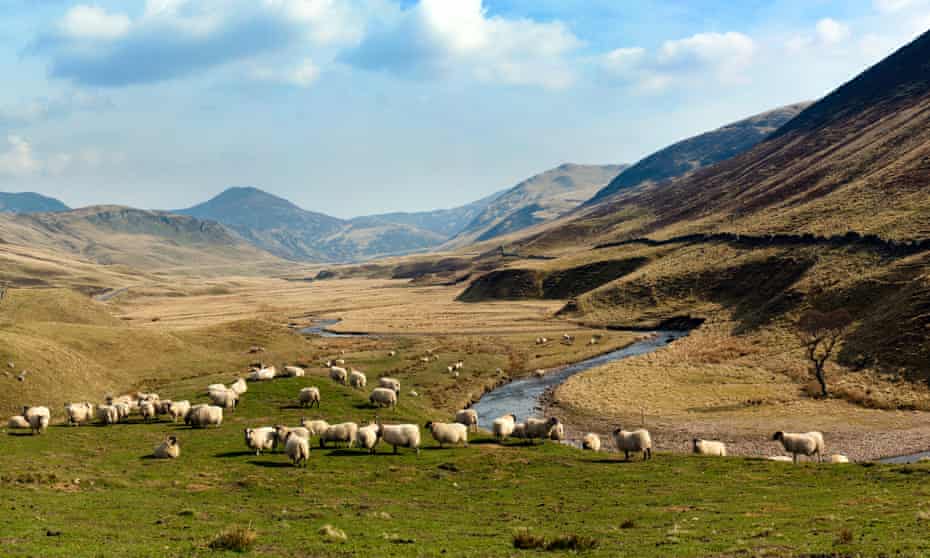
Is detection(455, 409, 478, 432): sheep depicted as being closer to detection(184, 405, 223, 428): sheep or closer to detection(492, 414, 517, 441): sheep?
detection(492, 414, 517, 441): sheep

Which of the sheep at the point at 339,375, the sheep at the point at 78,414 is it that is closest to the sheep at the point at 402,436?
the sheep at the point at 78,414

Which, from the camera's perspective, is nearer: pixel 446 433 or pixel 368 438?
pixel 368 438

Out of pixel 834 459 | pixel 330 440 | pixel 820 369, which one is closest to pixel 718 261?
pixel 820 369

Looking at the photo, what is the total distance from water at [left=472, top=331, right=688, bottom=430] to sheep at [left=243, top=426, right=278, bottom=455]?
2310 centimetres

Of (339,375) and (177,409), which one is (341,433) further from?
(339,375)

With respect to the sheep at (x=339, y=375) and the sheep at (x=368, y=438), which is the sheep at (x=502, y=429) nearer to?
the sheep at (x=368, y=438)

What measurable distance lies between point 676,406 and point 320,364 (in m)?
43.5

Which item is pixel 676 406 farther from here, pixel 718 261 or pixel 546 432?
pixel 718 261

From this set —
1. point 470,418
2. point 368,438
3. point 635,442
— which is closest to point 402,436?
point 368,438

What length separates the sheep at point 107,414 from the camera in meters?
43.2

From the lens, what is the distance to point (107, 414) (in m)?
43.2

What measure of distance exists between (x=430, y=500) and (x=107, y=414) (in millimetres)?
27882

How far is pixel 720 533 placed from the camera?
21.0 m

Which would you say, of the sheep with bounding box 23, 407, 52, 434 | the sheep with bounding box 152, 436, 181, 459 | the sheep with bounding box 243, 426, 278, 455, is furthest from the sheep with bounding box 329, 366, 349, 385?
the sheep with bounding box 152, 436, 181, 459
